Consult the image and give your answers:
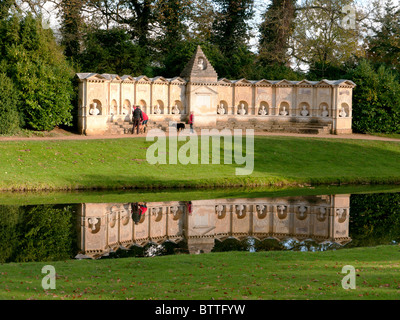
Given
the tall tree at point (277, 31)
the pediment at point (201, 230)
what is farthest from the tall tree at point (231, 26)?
the pediment at point (201, 230)

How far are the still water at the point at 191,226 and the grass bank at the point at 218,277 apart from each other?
1.70m

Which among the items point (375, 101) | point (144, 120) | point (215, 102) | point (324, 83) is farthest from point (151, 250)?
point (375, 101)

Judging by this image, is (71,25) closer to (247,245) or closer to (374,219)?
(374,219)

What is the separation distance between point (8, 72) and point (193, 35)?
16653mm

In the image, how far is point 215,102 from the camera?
39.1 metres

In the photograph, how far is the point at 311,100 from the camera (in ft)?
134

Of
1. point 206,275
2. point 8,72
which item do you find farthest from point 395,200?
point 8,72

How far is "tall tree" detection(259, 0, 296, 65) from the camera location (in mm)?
45312

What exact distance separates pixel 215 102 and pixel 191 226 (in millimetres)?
22183

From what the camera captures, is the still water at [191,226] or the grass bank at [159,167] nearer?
the still water at [191,226]

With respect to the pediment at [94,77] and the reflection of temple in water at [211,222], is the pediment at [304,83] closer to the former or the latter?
the pediment at [94,77]

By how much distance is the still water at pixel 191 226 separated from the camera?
15.0m

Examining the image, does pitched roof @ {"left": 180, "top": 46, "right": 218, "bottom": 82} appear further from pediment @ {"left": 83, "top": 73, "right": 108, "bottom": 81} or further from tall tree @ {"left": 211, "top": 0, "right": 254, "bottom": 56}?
tall tree @ {"left": 211, "top": 0, "right": 254, "bottom": 56}

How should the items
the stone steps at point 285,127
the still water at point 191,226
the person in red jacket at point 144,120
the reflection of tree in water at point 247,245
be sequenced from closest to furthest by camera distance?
the still water at point 191,226
the reflection of tree in water at point 247,245
the person in red jacket at point 144,120
the stone steps at point 285,127
